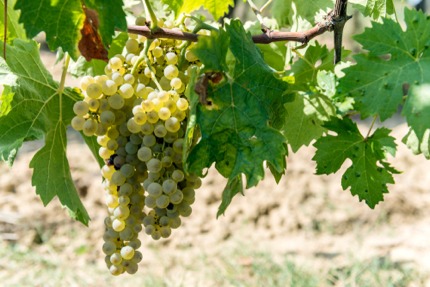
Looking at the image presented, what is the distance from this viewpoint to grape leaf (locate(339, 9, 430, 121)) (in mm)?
832

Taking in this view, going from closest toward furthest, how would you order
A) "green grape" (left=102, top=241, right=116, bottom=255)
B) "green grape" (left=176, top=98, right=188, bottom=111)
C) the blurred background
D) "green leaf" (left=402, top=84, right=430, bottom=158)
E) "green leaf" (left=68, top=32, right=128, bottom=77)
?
"green leaf" (left=402, top=84, right=430, bottom=158), "green grape" (left=176, top=98, right=188, bottom=111), "green grape" (left=102, top=241, right=116, bottom=255), "green leaf" (left=68, top=32, right=128, bottom=77), the blurred background

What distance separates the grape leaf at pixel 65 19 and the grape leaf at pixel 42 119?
0.22m

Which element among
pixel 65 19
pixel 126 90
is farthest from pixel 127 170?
pixel 65 19

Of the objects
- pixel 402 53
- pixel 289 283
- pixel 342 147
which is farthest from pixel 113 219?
pixel 289 283

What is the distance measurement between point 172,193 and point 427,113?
369 millimetres

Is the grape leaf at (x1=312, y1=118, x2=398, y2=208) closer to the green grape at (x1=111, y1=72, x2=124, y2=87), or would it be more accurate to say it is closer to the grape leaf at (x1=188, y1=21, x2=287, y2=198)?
the grape leaf at (x1=188, y1=21, x2=287, y2=198)

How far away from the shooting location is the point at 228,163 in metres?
0.86

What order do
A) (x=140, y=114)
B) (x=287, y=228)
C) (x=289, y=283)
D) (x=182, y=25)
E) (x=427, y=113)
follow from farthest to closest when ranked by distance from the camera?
(x=287, y=228), (x=289, y=283), (x=182, y=25), (x=140, y=114), (x=427, y=113)

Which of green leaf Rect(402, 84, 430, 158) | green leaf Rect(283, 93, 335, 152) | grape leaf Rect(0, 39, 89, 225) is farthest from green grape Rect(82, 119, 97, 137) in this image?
green leaf Rect(402, 84, 430, 158)

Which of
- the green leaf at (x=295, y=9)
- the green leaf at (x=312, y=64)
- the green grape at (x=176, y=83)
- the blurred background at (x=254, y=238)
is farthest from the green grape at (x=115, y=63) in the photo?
the blurred background at (x=254, y=238)

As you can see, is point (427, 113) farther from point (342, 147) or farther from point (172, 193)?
point (172, 193)

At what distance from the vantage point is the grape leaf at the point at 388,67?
83cm

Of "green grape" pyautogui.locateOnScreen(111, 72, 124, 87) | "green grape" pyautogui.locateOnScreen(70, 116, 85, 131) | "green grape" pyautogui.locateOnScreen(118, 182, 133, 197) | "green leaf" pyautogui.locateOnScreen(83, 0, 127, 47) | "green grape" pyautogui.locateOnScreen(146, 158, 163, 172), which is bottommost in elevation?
"green grape" pyautogui.locateOnScreen(118, 182, 133, 197)

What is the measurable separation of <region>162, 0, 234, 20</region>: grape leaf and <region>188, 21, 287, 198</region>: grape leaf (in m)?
0.22
